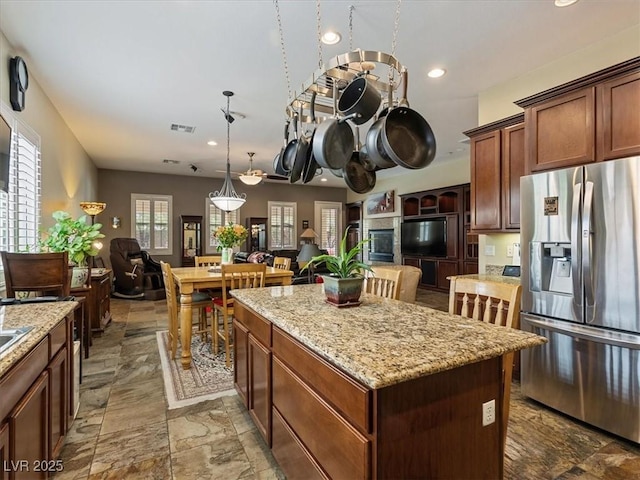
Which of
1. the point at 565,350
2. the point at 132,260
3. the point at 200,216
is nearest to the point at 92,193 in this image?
the point at 132,260

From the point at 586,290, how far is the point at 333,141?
200cm

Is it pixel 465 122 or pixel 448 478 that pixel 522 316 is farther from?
pixel 465 122

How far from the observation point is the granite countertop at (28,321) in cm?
120

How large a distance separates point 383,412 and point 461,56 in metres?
3.26

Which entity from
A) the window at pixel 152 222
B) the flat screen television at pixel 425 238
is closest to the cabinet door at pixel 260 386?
the flat screen television at pixel 425 238

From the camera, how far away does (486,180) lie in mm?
3467

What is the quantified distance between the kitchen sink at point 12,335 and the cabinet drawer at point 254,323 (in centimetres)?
106

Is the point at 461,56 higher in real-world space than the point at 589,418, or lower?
higher

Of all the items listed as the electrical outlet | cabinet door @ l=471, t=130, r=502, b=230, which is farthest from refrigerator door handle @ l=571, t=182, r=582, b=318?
the electrical outlet

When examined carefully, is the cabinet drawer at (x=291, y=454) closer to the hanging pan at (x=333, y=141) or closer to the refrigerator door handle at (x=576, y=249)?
the hanging pan at (x=333, y=141)

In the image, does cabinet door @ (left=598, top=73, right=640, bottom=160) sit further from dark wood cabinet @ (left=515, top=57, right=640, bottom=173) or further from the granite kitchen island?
the granite kitchen island

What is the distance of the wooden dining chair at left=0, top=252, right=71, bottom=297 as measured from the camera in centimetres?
249

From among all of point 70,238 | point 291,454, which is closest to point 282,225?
point 70,238

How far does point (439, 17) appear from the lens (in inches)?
101
